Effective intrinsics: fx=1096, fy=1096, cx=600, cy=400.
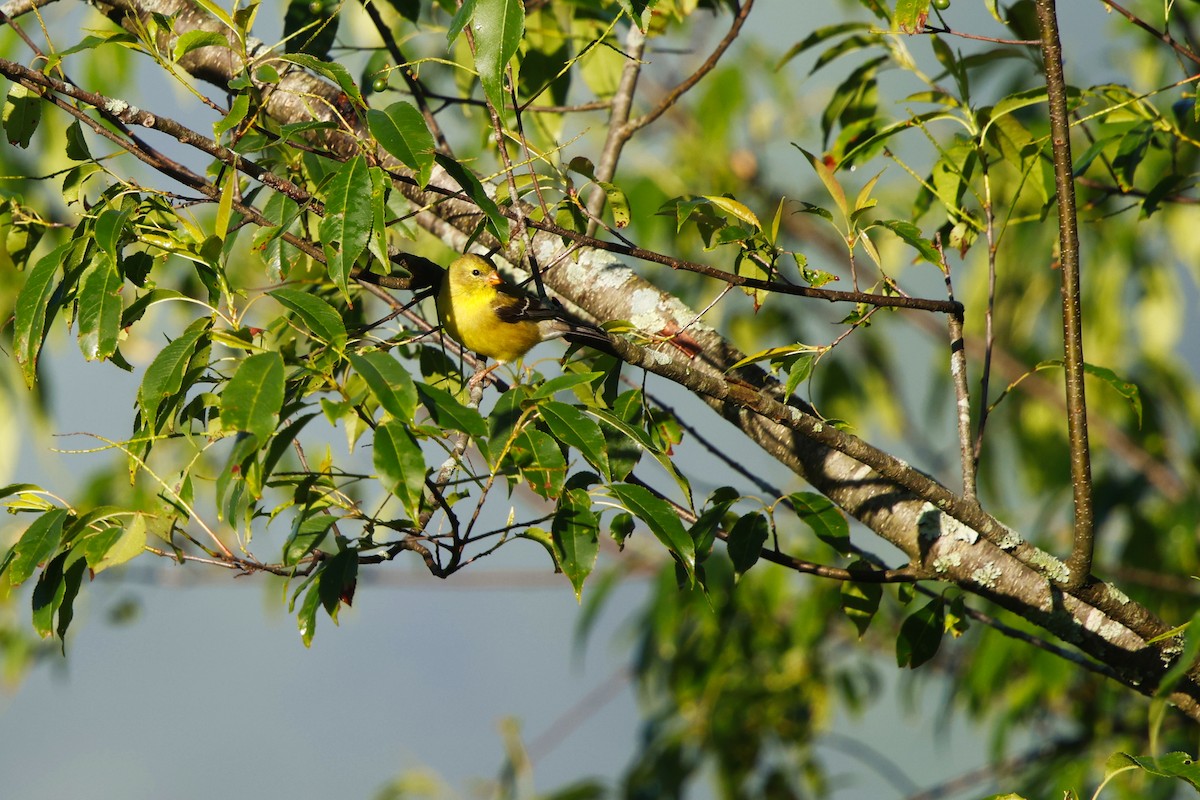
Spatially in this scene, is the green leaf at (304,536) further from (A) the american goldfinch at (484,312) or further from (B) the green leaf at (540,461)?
(A) the american goldfinch at (484,312)

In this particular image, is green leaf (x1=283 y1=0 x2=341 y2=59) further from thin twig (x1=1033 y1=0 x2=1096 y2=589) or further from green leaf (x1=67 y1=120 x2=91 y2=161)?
thin twig (x1=1033 y1=0 x2=1096 y2=589)

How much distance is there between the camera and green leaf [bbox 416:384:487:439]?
111cm

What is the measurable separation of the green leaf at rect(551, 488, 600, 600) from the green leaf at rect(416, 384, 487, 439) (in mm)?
230

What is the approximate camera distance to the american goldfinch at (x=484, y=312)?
2.07m

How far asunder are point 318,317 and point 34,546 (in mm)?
472

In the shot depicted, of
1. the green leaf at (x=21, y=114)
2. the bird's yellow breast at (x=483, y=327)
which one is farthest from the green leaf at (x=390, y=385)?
the bird's yellow breast at (x=483, y=327)

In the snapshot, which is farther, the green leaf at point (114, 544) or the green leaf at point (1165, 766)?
the green leaf at point (114, 544)

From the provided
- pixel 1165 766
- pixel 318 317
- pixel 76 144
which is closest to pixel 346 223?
pixel 318 317

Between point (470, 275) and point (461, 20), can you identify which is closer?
point (461, 20)

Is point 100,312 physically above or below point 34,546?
above

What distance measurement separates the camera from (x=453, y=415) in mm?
1124

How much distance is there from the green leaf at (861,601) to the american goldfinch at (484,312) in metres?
0.67

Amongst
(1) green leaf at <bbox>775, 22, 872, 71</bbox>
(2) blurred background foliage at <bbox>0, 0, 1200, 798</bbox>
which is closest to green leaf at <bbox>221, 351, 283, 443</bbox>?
(2) blurred background foliage at <bbox>0, 0, 1200, 798</bbox>

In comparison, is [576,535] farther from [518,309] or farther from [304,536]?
[518,309]
